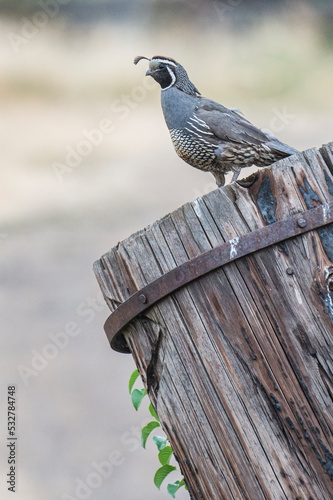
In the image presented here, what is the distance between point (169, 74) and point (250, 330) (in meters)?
2.61

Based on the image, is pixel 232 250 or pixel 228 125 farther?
pixel 228 125

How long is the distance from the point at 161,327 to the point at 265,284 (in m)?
0.29

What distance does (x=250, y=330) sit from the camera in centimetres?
145

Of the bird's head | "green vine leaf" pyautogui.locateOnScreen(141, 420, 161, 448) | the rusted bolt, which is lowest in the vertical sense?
"green vine leaf" pyautogui.locateOnScreen(141, 420, 161, 448)

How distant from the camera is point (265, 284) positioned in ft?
4.75

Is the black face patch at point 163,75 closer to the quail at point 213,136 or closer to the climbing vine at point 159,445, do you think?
the quail at point 213,136

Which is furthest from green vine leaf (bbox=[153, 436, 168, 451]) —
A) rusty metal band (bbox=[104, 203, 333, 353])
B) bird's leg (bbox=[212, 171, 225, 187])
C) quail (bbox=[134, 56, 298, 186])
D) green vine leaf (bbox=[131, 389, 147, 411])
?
bird's leg (bbox=[212, 171, 225, 187])

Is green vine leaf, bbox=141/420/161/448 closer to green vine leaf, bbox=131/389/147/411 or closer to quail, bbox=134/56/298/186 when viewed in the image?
green vine leaf, bbox=131/389/147/411

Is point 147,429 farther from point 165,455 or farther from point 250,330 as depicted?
point 250,330

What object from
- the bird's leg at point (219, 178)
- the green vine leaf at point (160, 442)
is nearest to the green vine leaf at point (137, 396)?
the green vine leaf at point (160, 442)

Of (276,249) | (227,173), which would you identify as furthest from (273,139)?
(276,249)

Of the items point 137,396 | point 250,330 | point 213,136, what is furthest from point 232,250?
point 213,136

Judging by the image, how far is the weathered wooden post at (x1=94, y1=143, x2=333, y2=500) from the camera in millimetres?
1402

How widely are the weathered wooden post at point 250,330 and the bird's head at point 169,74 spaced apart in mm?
2302
